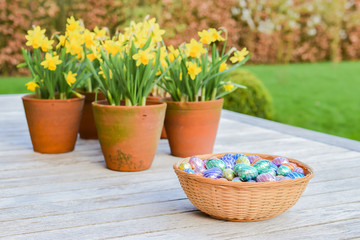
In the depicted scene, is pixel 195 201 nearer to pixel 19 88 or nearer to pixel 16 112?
pixel 16 112

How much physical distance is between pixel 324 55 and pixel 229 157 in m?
8.83

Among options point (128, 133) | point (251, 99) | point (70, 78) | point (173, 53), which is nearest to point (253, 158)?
point (128, 133)

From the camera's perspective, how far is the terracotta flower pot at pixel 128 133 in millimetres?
2129

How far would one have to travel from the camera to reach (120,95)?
7.40ft

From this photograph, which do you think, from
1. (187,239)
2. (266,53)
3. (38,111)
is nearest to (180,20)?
(266,53)

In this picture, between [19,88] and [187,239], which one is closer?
[187,239]

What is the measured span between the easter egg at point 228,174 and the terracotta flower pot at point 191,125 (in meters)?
0.80

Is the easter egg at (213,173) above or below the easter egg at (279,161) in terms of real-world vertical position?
above

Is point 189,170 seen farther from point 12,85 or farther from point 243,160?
point 12,85

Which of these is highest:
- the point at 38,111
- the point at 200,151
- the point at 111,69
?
the point at 111,69

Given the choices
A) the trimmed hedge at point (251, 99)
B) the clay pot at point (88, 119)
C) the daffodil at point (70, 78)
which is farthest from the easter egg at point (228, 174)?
the trimmed hedge at point (251, 99)

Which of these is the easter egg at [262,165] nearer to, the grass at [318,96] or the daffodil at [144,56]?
the daffodil at [144,56]

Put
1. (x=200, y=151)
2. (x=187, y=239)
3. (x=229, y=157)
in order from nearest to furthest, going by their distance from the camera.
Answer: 1. (x=187, y=239)
2. (x=229, y=157)
3. (x=200, y=151)

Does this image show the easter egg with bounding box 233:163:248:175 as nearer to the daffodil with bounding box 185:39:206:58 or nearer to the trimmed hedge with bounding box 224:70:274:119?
the daffodil with bounding box 185:39:206:58
